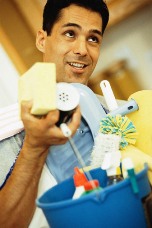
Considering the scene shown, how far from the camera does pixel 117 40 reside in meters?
1.41

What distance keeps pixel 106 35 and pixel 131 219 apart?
3.79ft

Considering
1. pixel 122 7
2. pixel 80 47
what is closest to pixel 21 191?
pixel 80 47

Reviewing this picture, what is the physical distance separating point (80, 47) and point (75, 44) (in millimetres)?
22

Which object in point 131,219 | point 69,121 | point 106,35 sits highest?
point 106,35

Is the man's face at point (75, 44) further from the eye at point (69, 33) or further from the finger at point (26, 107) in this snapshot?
the finger at point (26, 107)

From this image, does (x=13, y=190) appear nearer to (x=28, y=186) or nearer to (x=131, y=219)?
(x=28, y=186)

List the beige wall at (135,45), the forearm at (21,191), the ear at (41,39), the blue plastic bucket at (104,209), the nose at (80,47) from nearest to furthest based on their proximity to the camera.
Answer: the blue plastic bucket at (104,209) < the forearm at (21,191) < the nose at (80,47) < the ear at (41,39) < the beige wall at (135,45)

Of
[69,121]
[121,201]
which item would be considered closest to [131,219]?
[121,201]

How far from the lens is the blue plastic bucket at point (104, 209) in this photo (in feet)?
1.18

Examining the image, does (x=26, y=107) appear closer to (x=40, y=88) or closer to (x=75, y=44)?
(x=40, y=88)

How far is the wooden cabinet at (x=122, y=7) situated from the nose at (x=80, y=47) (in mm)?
433

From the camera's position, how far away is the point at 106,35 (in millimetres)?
1416

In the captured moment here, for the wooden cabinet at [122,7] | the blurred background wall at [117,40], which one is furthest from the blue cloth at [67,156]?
the wooden cabinet at [122,7]

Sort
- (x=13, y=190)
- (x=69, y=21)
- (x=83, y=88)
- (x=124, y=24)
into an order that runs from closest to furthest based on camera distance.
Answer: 1. (x=13, y=190)
2. (x=83, y=88)
3. (x=69, y=21)
4. (x=124, y=24)
